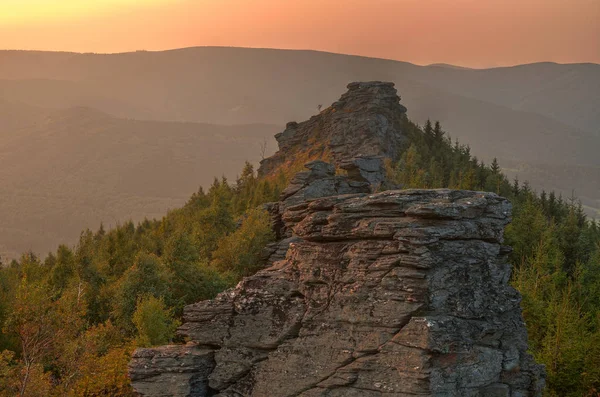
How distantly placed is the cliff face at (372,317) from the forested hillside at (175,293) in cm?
1336

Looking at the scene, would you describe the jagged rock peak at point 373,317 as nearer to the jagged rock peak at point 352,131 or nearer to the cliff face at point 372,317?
the cliff face at point 372,317

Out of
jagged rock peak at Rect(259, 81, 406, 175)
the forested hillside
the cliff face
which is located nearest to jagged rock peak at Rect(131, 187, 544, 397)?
the cliff face

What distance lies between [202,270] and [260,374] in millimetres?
41753

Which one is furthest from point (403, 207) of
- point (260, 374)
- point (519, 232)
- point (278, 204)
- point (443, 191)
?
point (519, 232)

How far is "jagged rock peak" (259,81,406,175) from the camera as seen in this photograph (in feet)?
433

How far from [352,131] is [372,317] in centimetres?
10042

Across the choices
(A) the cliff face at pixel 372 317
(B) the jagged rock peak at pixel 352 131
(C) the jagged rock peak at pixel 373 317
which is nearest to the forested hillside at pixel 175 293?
(B) the jagged rock peak at pixel 352 131

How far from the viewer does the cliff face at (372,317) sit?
119 ft

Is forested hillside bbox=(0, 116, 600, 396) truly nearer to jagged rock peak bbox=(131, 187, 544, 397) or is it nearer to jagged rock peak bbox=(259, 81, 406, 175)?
jagged rock peak bbox=(259, 81, 406, 175)

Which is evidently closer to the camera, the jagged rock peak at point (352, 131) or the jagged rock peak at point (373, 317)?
the jagged rock peak at point (373, 317)

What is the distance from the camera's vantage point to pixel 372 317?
37281mm

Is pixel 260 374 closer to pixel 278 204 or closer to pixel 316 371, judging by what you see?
pixel 316 371

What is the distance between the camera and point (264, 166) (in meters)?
160

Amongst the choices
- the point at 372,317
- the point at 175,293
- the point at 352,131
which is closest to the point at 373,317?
the point at 372,317
